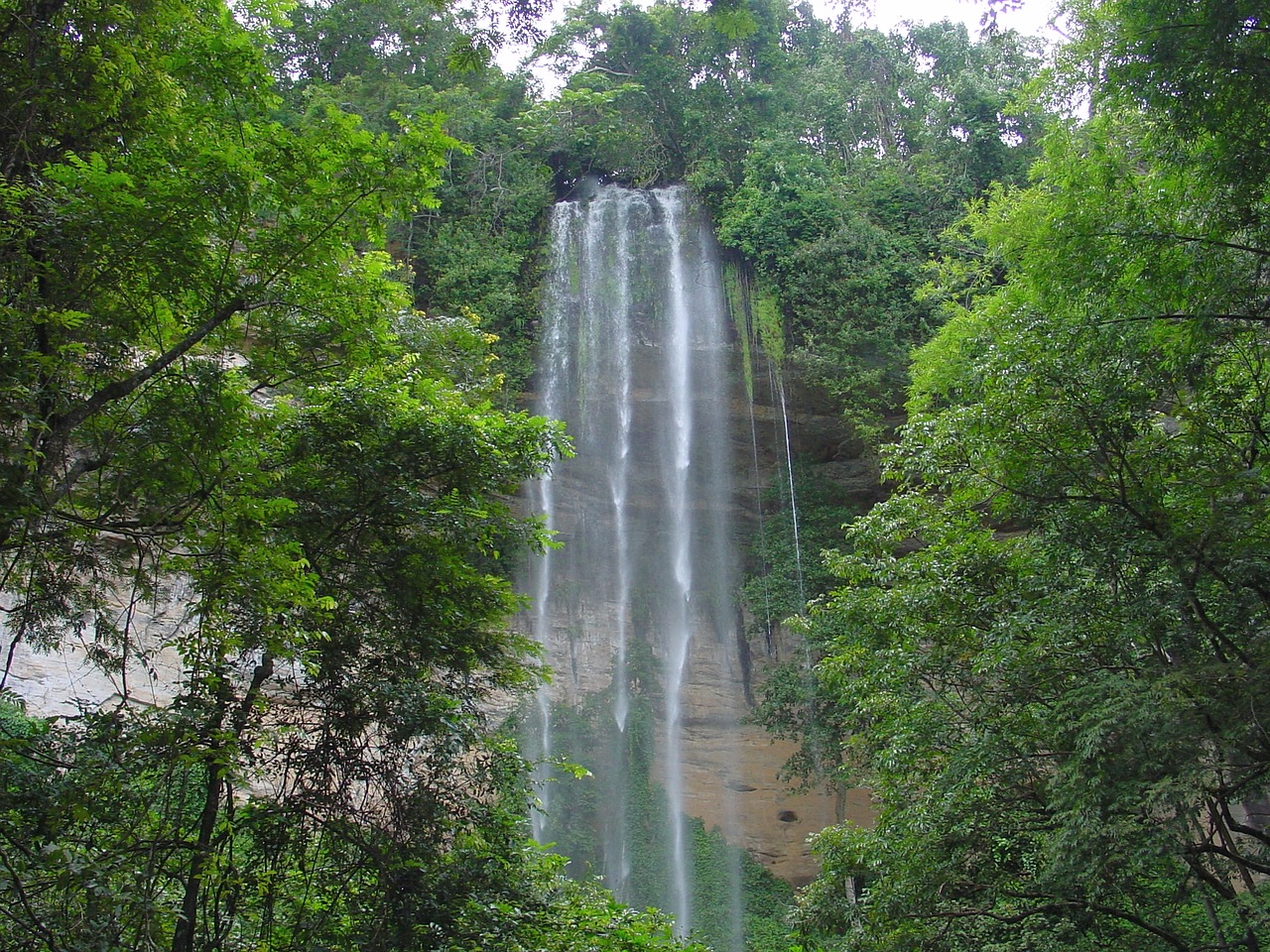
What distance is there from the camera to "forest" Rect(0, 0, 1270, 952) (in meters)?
4.89

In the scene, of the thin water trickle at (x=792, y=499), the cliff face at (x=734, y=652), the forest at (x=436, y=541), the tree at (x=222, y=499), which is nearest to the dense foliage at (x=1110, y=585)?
the forest at (x=436, y=541)

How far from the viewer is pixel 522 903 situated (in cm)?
609

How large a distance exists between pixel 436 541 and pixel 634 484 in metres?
12.1

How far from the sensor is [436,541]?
6809mm

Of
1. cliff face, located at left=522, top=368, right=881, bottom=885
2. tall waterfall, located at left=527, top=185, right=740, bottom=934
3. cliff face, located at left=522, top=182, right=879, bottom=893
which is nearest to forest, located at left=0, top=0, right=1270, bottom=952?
cliff face, located at left=522, top=368, right=881, bottom=885

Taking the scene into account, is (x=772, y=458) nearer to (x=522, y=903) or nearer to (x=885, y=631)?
(x=885, y=631)

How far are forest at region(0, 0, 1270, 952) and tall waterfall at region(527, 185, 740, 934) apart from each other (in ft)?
25.5

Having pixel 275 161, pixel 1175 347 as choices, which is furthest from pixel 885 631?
pixel 275 161

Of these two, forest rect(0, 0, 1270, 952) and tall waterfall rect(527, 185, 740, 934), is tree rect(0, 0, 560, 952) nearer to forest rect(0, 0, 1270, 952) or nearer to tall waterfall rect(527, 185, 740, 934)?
forest rect(0, 0, 1270, 952)

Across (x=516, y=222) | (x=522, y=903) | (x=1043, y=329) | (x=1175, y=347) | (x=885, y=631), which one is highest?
(x=516, y=222)

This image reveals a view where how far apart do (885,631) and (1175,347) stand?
4065 mm

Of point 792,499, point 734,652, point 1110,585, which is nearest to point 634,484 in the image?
point 792,499

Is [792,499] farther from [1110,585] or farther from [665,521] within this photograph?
[1110,585]

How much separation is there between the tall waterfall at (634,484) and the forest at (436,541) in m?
7.79
